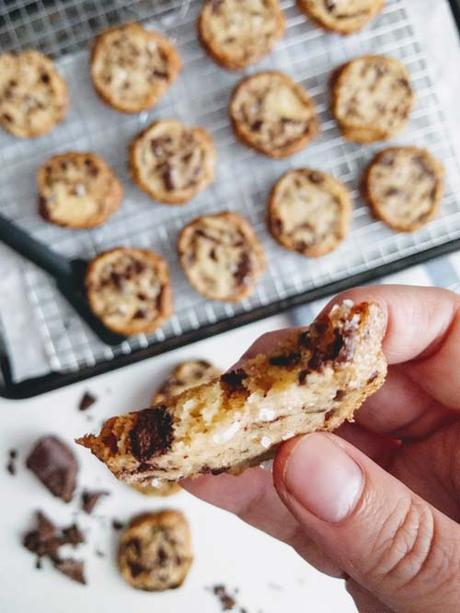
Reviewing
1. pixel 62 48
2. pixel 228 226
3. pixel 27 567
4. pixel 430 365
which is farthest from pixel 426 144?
pixel 27 567

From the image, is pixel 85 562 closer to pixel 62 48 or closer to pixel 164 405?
pixel 164 405

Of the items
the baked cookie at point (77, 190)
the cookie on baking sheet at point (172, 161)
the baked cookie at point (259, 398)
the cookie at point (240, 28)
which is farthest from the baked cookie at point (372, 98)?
the baked cookie at point (259, 398)

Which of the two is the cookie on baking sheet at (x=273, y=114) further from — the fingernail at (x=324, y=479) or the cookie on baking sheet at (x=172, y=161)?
the fingernail at (x=324, y=479)

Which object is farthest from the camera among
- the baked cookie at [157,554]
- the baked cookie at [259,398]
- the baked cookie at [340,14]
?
the baked cookie at [157,554]

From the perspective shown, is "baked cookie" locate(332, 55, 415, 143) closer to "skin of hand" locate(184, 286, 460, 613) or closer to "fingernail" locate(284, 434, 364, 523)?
"skin of hand" locate(184, 286, 460, 613)

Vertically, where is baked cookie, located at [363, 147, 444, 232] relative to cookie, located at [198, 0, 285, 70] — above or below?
below

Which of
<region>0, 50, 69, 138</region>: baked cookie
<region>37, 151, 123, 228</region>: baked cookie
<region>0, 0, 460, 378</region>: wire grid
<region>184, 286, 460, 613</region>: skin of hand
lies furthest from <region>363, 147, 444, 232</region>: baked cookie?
<region>0, 50, 69, 138</region>: baked cookie
